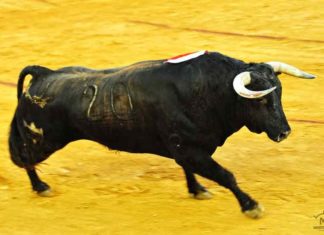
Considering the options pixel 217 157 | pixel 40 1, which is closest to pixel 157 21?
pixel 40 1

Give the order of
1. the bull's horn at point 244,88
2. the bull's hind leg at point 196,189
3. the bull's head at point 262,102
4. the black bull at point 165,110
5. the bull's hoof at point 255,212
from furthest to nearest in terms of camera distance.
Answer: the bull's hind leg at point 196,189, the bull's hoof at point 255,212, the black bull at point 165,110, the bull's head at point 262,102, the bull's horn at point 244,88

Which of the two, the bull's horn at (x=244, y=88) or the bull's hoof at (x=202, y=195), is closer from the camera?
the bull's horn at (x=244, y=88)

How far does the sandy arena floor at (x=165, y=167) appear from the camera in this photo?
7219 millimetres

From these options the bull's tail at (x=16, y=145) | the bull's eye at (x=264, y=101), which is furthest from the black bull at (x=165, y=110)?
the bull's tail at (x=16, y=145)

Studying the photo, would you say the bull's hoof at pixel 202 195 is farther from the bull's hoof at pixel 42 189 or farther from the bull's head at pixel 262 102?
the bull's hoof at pixel 42 189

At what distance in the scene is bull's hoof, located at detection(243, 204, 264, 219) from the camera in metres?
7.00

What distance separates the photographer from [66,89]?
24.5 feet

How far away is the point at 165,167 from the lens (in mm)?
8703

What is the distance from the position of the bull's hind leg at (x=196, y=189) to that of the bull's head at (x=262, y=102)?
44.5 inches

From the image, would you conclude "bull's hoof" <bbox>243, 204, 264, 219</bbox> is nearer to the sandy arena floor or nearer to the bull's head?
the sandy arena floor

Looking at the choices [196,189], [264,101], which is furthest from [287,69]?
[196,189]

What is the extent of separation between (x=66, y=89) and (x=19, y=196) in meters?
1.36

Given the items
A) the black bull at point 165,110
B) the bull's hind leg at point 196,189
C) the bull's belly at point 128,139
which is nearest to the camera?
the black bull at point 165,110

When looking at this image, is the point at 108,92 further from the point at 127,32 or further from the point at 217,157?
the point at 127,32
